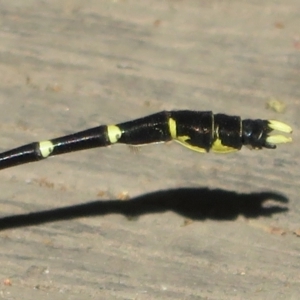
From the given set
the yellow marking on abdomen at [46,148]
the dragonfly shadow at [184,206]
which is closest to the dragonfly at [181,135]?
the yellow marking on abdomen at [46,148]

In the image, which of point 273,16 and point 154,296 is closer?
point 154,296

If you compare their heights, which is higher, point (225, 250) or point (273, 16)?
point (273, 16)

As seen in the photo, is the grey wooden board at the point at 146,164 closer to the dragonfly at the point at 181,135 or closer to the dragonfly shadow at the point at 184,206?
the dragonfly shadow at the point at 184,206

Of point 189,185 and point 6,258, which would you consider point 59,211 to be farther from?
A: point 189,185

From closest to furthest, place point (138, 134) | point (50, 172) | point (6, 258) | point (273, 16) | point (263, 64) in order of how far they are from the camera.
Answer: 1. point (138, 134)
2. point (6, 258)
3. point (50, 172)
4. point (263, 64)
5. point (273, 16)

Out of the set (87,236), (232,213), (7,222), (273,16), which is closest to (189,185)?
(232,213)

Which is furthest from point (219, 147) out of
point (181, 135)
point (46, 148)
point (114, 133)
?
point (46, 148)

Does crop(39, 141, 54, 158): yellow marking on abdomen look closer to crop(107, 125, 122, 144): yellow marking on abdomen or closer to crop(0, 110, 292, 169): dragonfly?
crop(0, 110, 292, 169): dragonfly
